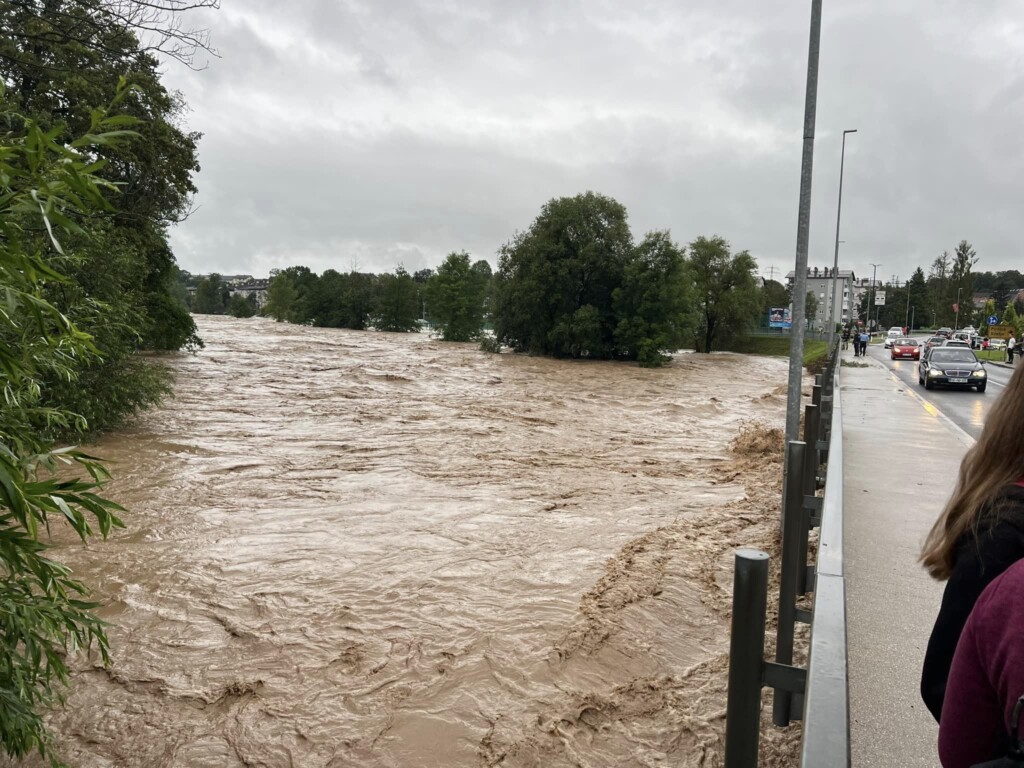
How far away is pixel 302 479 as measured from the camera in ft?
40.7

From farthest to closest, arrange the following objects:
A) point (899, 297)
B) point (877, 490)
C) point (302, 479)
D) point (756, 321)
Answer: point (899, 297), point (756, 321), point (302, 479), point (877, 490)

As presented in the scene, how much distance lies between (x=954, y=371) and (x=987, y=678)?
27.6 metres

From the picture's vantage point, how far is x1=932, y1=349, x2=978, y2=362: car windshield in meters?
26.1

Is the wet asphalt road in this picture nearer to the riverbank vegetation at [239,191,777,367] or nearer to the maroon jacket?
the maroon jacket

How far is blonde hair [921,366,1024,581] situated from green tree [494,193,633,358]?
49.8m

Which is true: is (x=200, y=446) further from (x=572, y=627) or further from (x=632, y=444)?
(x=572, y=627)

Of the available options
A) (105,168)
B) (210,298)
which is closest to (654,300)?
(105,168)

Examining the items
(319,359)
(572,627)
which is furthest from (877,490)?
(319,359)

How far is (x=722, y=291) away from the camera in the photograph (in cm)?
6856

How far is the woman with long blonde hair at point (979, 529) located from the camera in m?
1.50

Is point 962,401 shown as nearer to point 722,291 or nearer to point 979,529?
point 979,529

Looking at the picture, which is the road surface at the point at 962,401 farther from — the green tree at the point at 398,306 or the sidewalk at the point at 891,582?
the green tree at the point at 398,306

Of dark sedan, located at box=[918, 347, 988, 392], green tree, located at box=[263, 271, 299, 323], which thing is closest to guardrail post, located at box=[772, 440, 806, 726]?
dark sedan, located at box=[918, 347, 988, 392]

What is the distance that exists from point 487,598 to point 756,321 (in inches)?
2681
